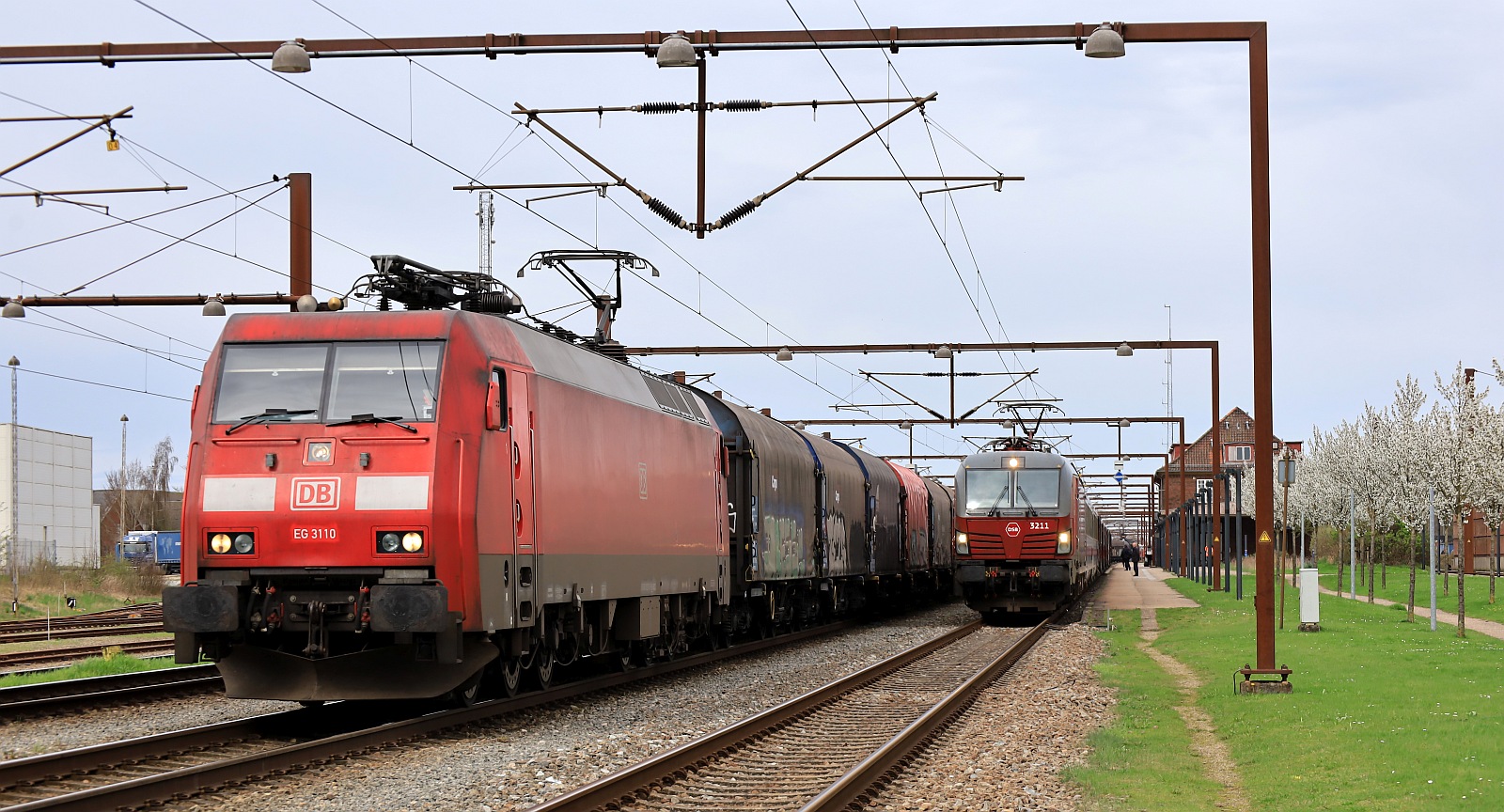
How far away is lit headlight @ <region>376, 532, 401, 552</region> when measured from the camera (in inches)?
498

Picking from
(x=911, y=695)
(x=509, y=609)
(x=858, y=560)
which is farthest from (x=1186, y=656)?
(x=509, y=609)

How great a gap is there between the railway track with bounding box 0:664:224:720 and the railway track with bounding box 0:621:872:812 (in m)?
2.29

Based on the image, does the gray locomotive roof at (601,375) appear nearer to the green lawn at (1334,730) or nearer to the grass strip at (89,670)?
the green lawn at (1334,730)

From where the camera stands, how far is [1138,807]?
10320 mm

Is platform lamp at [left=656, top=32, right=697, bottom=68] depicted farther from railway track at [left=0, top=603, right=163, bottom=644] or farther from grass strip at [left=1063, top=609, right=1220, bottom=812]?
railway track at [left=0, top=603, right=163, bottom=644]

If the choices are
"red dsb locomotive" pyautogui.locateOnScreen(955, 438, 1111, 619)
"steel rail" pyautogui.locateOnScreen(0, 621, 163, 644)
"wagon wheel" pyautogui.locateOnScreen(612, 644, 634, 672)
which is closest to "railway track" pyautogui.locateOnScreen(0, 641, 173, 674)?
"steel rail" pyautogui.locateOnScreen(0, 621, 163, 644)

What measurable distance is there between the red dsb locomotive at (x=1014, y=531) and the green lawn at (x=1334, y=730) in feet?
26.4

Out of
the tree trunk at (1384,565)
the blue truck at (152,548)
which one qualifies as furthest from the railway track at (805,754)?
the blue truck at (152,548)

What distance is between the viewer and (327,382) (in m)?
13.2

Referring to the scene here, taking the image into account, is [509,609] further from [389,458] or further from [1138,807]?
[1138,807]

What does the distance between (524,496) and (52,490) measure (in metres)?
64.0

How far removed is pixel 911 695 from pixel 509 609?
5775 mm

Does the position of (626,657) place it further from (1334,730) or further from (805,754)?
(1334,730)

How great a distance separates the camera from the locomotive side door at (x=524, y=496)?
13711 mm
